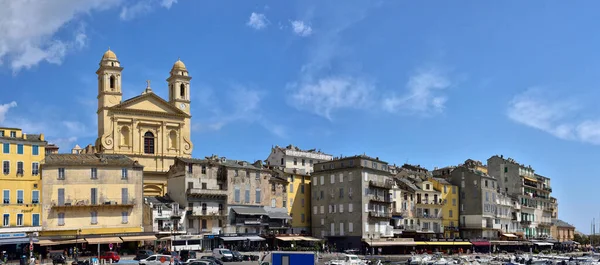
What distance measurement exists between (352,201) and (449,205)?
23.3 m

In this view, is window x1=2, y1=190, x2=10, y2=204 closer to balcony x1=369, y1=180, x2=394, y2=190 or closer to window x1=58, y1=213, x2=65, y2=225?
window x1=58, y1=213, x2=65, y2=225

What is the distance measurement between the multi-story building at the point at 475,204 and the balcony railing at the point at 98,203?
5432 centimetres

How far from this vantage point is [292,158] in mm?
119562

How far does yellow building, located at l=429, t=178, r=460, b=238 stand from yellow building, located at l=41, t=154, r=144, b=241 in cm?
4775

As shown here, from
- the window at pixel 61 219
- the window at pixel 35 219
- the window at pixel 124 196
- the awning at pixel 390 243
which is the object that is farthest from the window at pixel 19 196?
the awning at pixel 390 243

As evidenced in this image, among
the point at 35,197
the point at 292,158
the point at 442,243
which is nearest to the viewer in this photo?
the point at 35,197

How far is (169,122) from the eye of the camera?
97.6m

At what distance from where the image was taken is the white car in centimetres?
5571

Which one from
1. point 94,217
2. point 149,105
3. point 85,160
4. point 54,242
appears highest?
point 149,105

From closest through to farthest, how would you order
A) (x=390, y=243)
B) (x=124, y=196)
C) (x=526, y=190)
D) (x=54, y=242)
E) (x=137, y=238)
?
1. (x=54, y=242)
2. (x=137, y=238)
3. (x=124, y=196)
4. (x=390, y=243)
5. (x=526, y=190)

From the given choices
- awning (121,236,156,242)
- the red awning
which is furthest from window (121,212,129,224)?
the red awning

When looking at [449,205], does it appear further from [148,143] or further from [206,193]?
[148,143]

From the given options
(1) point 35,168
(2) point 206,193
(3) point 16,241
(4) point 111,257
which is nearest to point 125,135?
(2) point 206,193

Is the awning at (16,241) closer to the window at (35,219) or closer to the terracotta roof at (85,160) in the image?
the window at (35,219)
